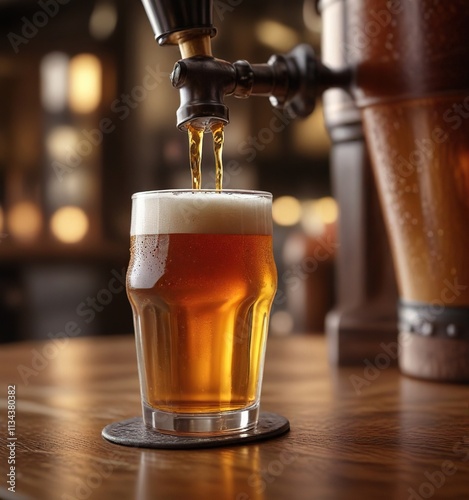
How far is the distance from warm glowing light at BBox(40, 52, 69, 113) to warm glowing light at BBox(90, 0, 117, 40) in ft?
0.86

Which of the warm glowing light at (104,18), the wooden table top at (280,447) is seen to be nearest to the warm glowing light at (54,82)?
the warm glowing light at (104,18)

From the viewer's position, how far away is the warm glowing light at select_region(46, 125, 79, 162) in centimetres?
432

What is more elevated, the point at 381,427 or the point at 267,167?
the point at 267,167

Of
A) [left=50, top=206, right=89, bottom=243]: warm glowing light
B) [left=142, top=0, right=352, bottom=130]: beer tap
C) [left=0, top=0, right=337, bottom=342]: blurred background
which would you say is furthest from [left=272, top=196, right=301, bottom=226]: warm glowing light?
[left=142, top=0, right=352, bottom=130]: beer tap

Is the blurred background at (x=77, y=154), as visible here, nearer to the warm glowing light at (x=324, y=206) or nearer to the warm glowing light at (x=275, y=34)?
the warm glowing light at (x=275, y=34)

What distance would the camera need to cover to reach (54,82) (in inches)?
172

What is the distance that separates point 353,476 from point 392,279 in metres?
0.72

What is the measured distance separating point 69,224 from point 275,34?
184 centimetres

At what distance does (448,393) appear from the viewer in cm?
99

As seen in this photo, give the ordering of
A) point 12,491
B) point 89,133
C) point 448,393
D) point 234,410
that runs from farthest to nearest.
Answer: point 89,133 < point 448,393 < point 234,410 < point 12,491

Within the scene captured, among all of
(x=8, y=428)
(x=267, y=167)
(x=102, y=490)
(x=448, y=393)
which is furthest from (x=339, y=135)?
(x=267, y=167)

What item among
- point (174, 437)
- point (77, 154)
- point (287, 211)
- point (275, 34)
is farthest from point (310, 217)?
point (174, 437)

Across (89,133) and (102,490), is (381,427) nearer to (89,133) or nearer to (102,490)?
(102,490)

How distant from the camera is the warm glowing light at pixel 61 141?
4.32m
